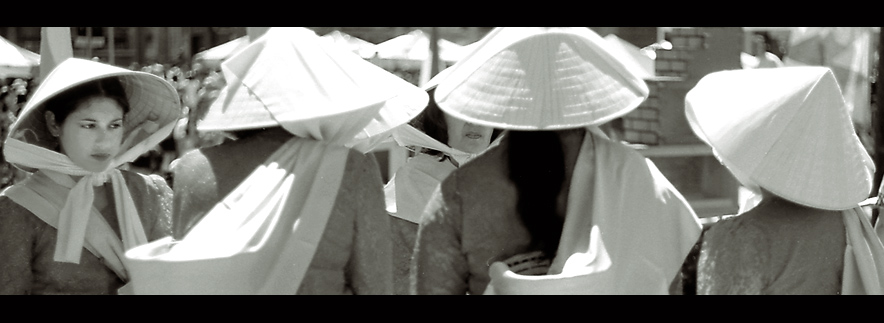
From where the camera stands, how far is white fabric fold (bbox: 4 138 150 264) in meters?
3.25

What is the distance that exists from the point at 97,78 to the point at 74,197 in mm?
377

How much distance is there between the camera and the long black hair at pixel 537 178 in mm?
2600

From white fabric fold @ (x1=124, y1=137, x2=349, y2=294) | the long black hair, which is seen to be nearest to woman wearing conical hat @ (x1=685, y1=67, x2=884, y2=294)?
the long black hair

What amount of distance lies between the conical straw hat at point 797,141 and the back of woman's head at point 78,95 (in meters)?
1.87

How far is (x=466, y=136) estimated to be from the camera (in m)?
4.24

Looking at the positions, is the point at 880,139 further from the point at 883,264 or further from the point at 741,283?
the point at 741,283

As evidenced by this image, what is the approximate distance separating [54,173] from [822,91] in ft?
7.54

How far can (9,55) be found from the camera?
5.96m

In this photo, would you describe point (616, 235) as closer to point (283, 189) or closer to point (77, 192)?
point (283, 189)

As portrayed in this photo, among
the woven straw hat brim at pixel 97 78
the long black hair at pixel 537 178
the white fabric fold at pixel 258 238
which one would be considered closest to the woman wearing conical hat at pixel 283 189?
the white fabric fold at pixel 258 238

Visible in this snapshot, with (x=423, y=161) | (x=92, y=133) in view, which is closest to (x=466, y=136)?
(x=423, y=161)

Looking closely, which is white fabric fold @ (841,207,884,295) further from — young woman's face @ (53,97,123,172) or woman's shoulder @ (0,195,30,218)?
woman's shoulder @ (0,195,30,218)

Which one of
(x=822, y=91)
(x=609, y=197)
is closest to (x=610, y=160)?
(x=609, y=197)

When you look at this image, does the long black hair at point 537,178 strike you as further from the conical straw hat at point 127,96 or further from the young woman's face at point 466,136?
the young woman's face at point 466,136
